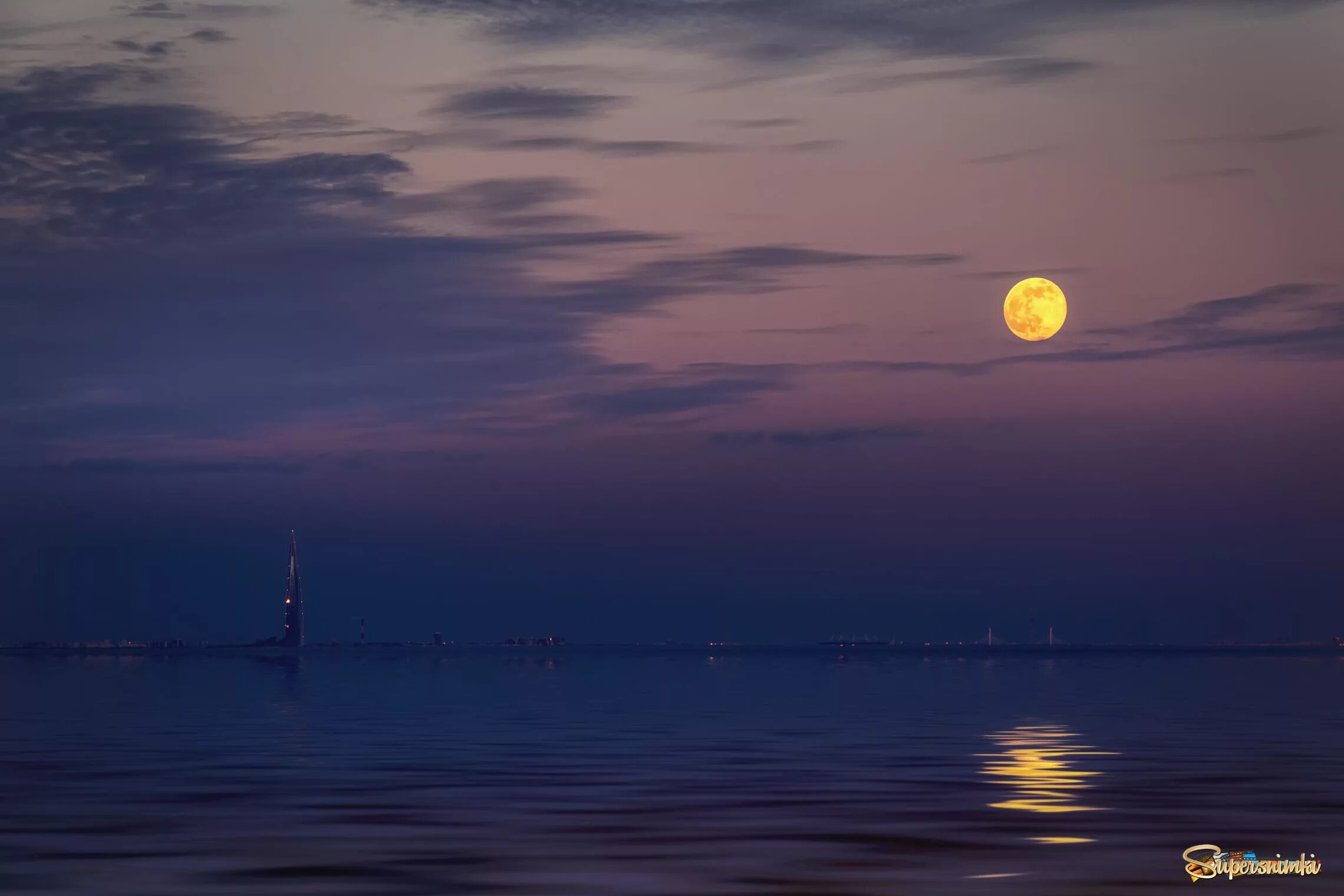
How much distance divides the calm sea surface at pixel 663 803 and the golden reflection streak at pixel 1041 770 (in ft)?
0.86

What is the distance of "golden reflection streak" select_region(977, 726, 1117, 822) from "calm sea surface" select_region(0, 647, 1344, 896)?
26 cm

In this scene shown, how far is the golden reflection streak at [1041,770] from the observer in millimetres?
51812

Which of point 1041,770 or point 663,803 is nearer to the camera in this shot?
point 663,803

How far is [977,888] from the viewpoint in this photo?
117ft

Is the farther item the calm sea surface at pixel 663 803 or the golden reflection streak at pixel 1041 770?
the golden reflection streak at pixel 1041 770

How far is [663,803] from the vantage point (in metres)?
52.3

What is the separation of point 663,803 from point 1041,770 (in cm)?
1966

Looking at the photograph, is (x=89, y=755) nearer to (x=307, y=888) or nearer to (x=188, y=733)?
(x=188, y=733)

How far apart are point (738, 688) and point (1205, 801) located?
129 metres

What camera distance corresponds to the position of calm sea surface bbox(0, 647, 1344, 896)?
37719 millimetres

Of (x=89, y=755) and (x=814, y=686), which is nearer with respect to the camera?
(x=89, y=755)

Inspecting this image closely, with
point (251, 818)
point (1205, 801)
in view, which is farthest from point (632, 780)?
point (1205, 801)

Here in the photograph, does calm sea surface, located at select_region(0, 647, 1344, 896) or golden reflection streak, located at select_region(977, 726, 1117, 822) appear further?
golden reflection streak, located at select_region(977, 726, 1117, 822)

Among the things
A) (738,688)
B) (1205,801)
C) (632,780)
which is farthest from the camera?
(738,688)
